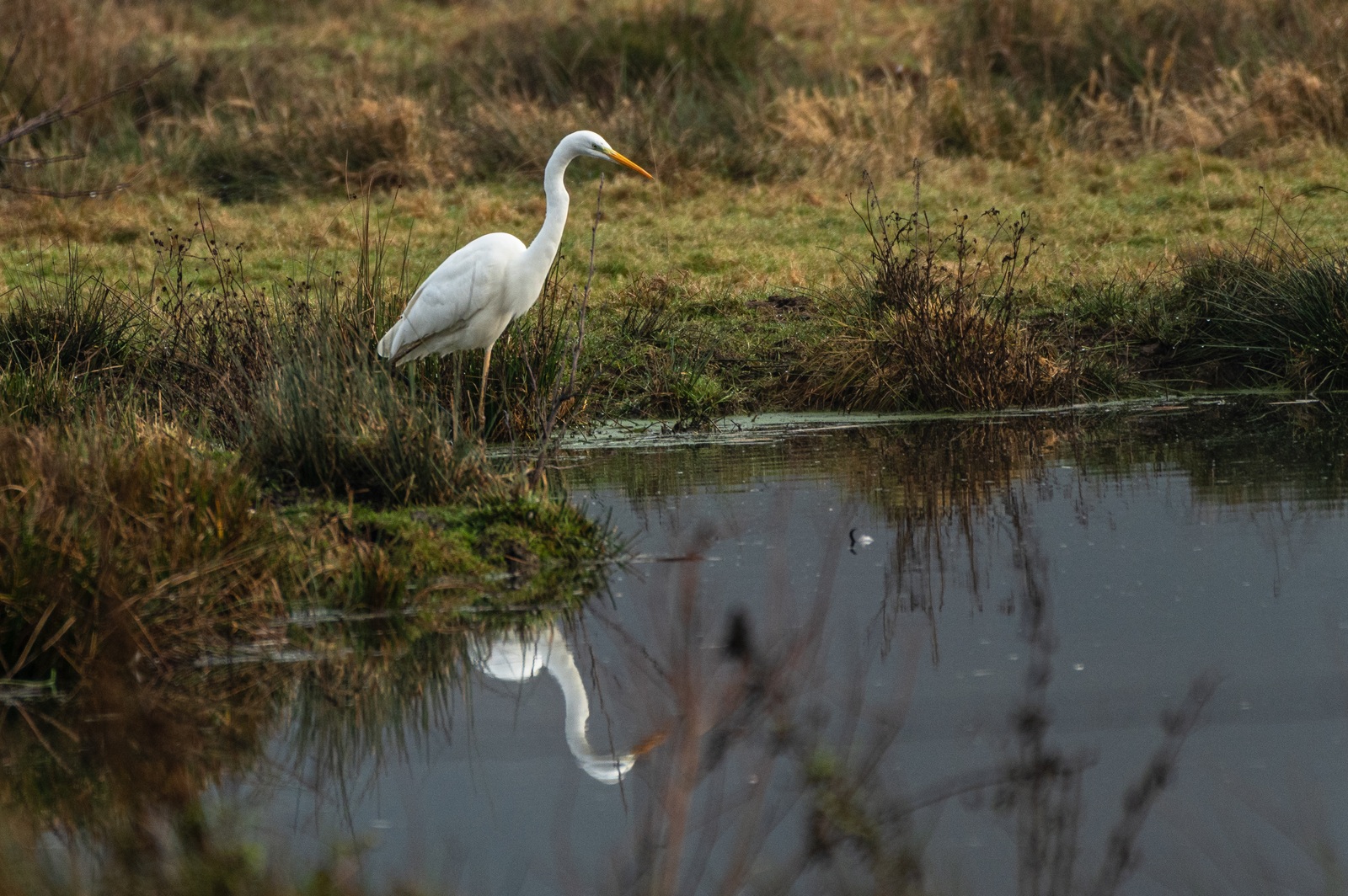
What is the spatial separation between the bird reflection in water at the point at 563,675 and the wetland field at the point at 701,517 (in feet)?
0.08

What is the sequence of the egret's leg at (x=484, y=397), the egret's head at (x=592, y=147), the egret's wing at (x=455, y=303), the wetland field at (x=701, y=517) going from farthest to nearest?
1. the egret's head at (x=592, y=147)
2. the egret's wing at (x=455, y=303)
3. the egret's leg at (x=484, y=397)
4. the wetland field at (x=701, y=517)

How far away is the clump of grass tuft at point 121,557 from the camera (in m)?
4.95

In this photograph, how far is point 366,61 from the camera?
1894 centimetres

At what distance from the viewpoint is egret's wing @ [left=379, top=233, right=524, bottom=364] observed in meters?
8.19

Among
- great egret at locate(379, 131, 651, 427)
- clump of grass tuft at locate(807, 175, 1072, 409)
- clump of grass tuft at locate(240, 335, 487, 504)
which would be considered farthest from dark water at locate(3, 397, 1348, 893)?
clump of grass tuft at locate(807, 175, 1072, 409)

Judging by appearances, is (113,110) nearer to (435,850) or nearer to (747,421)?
(747,421)

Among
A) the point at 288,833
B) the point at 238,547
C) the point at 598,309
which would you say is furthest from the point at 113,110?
the point at 288,833

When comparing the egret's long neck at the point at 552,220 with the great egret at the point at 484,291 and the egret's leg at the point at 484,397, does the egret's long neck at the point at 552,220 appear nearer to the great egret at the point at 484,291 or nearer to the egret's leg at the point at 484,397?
the great egret at the point at 484,291

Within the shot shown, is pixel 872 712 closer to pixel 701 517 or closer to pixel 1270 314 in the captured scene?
pixel 701 517

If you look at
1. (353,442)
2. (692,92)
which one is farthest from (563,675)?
(692,92)

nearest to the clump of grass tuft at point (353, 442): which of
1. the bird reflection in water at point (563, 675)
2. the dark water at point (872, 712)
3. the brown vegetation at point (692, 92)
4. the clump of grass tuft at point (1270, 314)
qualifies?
the dark water at point (872, 712)

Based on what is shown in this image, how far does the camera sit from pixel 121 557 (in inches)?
201

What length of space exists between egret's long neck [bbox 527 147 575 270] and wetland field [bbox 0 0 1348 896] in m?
0.57

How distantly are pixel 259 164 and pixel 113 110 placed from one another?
238cm
